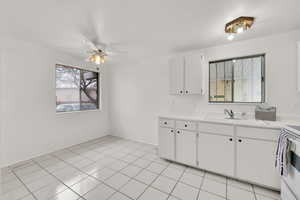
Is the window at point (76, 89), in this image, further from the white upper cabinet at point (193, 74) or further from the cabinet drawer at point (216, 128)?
the cabinet drawer at point (216, 128)

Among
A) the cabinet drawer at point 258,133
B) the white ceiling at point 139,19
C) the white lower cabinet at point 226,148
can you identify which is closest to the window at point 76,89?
the white ceiling at point 139,19

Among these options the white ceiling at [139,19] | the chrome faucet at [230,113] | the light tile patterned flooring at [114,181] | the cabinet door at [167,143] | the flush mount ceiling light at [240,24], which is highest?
the white ceiling at [139,19]

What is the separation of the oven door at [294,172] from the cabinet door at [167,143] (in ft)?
5.08

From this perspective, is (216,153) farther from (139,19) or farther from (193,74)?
(139,19)

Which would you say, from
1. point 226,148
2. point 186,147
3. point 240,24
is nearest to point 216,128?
point 226,148

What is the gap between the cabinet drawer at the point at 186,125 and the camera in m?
2.29

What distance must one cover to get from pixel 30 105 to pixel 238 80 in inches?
166

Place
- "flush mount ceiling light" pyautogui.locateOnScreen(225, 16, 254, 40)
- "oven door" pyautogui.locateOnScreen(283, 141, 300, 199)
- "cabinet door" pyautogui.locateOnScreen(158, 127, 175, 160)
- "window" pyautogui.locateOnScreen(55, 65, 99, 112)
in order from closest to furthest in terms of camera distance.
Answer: "oven door" pyautogui.locateOnScreen(283, 141, 300, 199) < "flush mount ceiling light" pyautogui.locateOnScreen(225, 16, 254, 40) < "cabinet door" pyautogui.locateOnScreen(158, 127, 175, 160) < "window" pyautogui.locateOnScreen(55, 65, 99, 112)

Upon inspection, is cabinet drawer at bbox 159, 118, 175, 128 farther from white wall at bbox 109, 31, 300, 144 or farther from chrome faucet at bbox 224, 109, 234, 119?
chrome faucet at bbox 224, 109, 234, 119

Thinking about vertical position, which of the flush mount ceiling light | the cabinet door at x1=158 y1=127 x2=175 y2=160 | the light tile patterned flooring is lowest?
the light tile patterned flooring

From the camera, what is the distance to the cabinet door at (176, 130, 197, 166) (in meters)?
2.29

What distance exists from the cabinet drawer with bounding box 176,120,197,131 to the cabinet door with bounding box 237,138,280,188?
2.23ft

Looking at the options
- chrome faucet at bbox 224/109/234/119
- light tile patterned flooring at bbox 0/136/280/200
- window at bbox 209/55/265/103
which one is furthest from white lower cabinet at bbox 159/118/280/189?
window at bbox 209/55/265/103

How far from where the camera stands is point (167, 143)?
2.58 meters
